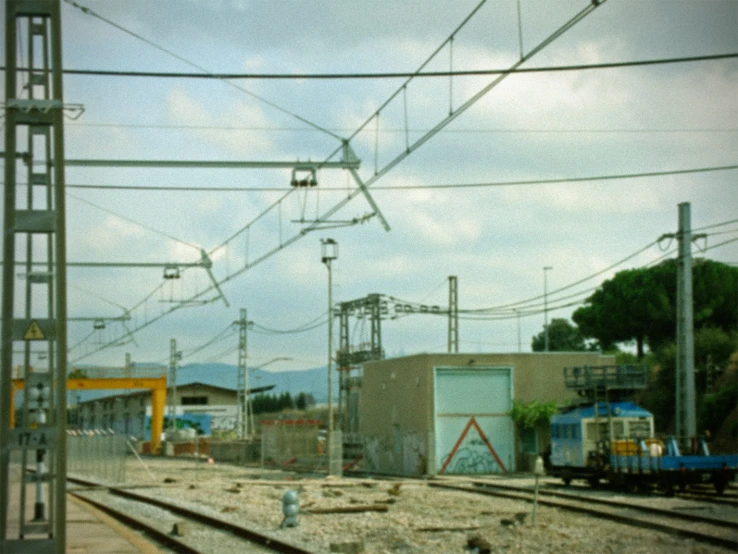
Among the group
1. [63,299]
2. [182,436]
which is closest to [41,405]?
[63,299]

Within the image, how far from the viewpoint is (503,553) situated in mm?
15891

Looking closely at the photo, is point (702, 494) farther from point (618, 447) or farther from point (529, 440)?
point (529, 440)

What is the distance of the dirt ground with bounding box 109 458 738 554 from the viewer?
1680 cm

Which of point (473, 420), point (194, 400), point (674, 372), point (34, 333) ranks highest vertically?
point (34, 333)

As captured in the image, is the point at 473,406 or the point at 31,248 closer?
the point at 31,248

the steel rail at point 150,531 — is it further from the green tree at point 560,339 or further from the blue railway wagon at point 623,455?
the green tree at point 560,339

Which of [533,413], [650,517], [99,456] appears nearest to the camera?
[650,517]

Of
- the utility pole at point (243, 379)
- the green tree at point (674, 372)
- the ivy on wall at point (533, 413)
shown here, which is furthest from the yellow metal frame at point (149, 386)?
the green tree at point (674, 372)

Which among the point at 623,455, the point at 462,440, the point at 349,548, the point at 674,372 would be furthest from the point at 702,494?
the point at 674,372

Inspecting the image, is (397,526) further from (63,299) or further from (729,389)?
(729,389)

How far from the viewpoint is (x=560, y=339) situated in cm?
11431

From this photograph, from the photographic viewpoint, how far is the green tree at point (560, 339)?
365ft

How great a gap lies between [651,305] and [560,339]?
159 feet

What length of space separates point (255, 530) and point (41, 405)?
362 inches
